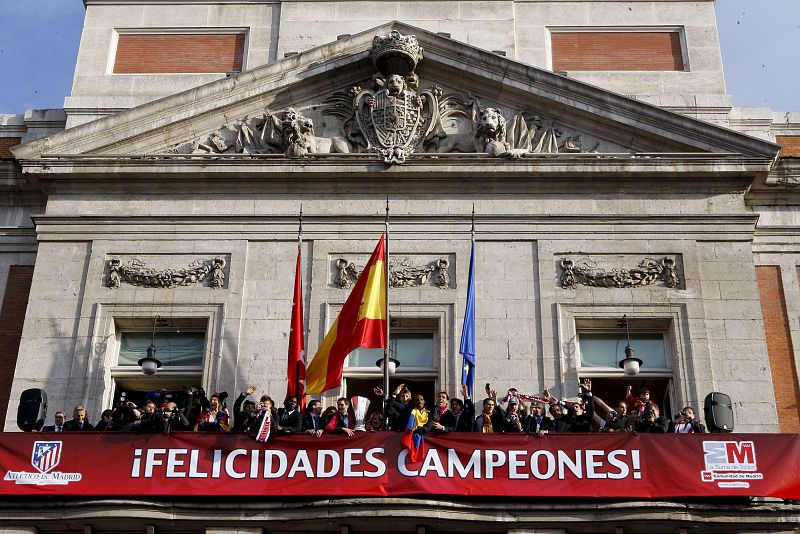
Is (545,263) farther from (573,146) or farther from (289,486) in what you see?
(289,486)

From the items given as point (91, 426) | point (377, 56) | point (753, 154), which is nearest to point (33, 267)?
point (91, 426)

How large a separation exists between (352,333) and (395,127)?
451 centimetres

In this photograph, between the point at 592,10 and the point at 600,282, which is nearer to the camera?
the point at 600,282

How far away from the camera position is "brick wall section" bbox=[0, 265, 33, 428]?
69.3 ft

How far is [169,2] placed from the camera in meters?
25.6

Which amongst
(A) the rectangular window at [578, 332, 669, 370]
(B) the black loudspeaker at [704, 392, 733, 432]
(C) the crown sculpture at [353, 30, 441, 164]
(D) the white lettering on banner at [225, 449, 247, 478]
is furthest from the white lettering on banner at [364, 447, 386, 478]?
(C) the crown sculpture at [353, 30, 441, 164]

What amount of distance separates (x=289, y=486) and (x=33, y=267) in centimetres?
744

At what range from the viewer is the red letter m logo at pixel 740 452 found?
17422 millimetres

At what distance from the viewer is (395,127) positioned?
880 inches

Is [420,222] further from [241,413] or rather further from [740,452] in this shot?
[740,452]

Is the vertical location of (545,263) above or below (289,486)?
above

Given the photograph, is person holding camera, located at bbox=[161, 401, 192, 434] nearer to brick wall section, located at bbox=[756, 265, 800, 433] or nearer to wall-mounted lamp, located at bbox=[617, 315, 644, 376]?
wall-mounted lamp, located at bbox=[617, 315, 644, 376]

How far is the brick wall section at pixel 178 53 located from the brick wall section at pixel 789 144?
10123mm

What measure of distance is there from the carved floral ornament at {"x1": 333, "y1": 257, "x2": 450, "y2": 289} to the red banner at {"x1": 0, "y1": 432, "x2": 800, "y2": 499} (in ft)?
12.9
